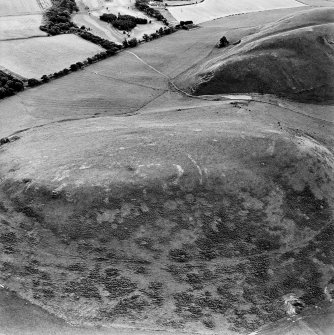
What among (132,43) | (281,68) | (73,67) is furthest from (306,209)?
(132,43)

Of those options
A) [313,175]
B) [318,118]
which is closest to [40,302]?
[313,175]

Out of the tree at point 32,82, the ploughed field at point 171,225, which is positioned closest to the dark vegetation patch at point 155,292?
the ploughed field at point 171,225

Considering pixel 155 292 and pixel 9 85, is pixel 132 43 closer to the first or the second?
pixel 9 85

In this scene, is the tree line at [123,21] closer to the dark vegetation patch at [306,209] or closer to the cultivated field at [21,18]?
the cultivated field at [21,18]

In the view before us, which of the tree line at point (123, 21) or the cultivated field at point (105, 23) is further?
the tree line at point (123, 21)

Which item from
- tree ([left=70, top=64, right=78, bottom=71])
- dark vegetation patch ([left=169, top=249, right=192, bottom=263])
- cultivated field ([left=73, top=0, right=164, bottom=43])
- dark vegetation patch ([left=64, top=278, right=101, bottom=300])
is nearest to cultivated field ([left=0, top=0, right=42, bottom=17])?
cultivated field ([left=73, top=0, right=164, bottom=43])

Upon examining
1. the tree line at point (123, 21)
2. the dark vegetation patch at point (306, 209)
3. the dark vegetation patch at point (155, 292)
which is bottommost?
the dark vegetation patch at point (155, 292)
